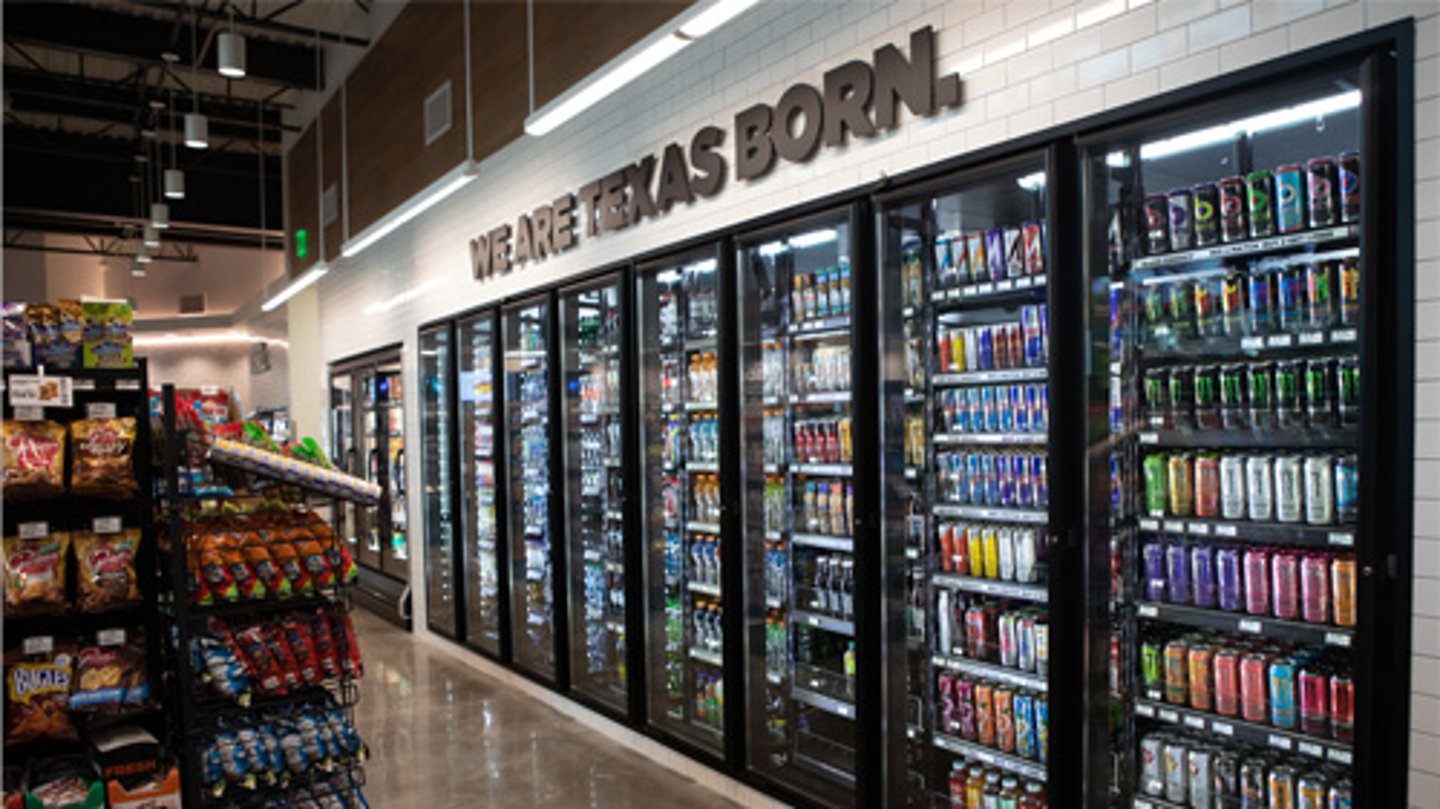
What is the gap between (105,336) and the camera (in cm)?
355

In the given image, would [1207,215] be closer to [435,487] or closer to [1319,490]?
[1319,490]

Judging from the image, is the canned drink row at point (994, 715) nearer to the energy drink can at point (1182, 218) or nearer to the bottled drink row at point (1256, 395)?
the bottled drink row at point (1256, 395)

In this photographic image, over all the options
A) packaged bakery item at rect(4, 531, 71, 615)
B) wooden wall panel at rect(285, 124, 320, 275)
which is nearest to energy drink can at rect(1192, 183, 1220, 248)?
packaged bakery item at rect(4, 531, 71, 615)

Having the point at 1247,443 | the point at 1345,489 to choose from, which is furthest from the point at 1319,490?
the point at 1247,443

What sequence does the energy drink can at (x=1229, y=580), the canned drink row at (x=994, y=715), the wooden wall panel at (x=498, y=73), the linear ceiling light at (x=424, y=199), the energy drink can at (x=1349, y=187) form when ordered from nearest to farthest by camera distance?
1. the energy drink can at (x=1349, y=187)
2. the energy drink can at (x=1229, y=580)
3. the canned drink row at (x=994, y=715)
4. the linear ceiling light at (x=424, y=199)
5. the wooden wall panel at (x=498, y=73)

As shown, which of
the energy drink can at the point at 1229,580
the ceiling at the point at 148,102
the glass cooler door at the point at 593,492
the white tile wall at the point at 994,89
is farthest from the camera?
the ceiling at the point at 148,102

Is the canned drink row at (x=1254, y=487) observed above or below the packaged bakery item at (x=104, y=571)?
above

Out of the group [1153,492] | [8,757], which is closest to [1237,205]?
[1153,492]

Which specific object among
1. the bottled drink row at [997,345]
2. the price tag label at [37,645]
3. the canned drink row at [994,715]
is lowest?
the canned drink row at [994,715]

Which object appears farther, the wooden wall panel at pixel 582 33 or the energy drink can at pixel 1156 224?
the wooden wall panel at pixel 582 33

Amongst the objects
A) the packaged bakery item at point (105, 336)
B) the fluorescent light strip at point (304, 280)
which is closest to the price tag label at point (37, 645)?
the packaged bakery item at point (105, 336)

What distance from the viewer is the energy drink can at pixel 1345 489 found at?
2887 millimetres

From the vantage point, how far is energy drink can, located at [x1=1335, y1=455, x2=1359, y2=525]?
9.47 ft

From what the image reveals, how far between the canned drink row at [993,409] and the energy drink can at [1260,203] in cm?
92
